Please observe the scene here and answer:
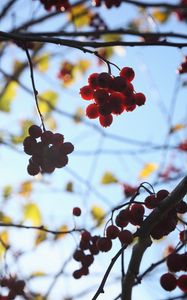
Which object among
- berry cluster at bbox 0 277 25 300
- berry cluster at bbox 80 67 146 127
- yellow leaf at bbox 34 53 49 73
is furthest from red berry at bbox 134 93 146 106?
yellow leaf at bbox 34 53 49 73

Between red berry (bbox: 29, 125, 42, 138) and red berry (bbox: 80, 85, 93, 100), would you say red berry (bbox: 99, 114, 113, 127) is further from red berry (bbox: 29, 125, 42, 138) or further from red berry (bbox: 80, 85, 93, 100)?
red berry (bbox: 29, 125, 42, 138)

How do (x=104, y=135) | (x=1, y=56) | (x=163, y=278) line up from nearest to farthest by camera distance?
1. (x=163, y=278)
2. (x=1, y=56)
3. (x=104, y=135)

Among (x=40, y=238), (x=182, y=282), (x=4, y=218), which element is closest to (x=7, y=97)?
(x=4, y=218)

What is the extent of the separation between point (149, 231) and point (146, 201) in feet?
0.48

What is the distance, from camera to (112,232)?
1.46 meters

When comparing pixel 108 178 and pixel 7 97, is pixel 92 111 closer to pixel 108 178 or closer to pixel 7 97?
pixel 7 97

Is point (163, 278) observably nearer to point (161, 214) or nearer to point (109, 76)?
point (161, 214)

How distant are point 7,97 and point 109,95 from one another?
2.31 metres

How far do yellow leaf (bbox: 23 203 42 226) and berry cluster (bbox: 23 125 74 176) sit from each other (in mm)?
2786

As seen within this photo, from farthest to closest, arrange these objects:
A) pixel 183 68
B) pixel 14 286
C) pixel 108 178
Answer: pixel 108 178
pixel 183 68
pixel 14 286

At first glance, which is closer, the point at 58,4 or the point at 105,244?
the point at 105,244

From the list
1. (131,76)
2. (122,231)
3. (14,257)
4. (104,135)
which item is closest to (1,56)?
(104,135)

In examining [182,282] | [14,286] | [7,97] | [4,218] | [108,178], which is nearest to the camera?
[182,282]

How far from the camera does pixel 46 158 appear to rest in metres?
1.38
